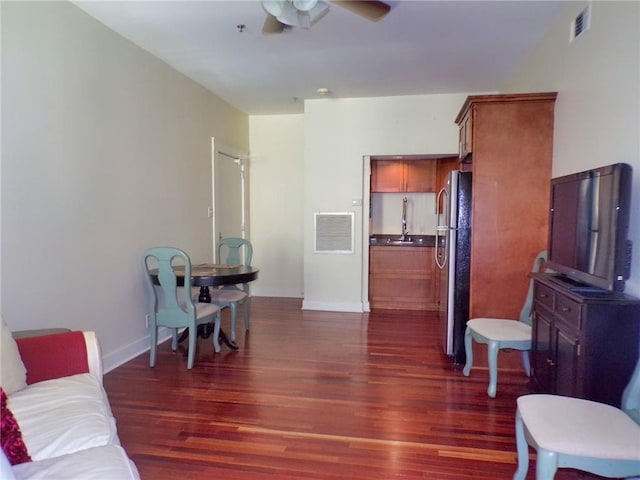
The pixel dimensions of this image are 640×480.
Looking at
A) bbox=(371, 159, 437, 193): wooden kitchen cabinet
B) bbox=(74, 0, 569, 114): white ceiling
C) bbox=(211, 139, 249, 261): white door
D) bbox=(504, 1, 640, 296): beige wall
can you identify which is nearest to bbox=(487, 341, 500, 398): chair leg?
bbox=(504, 1, 640, 296): beige wall

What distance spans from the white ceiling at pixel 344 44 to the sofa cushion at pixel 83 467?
106 inches

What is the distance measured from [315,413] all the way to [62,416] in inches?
55.8

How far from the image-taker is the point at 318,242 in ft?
17.0

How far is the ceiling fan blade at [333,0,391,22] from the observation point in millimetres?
2199

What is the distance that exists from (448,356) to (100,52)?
12.0 feet

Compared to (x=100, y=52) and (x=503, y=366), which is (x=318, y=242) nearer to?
(x=503, y=366)

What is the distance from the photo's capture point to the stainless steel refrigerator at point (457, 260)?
3246 mm

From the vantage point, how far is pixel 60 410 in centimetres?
153

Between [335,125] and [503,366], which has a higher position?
[335,125]

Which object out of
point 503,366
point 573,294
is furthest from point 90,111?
point 503,366

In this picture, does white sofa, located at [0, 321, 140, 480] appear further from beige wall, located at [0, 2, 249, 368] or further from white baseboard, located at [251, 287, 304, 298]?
white baseboard, located at [251, 287, 304, 298]

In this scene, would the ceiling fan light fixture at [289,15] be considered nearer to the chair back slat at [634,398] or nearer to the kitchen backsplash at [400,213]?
the chair back slat at [634,398]

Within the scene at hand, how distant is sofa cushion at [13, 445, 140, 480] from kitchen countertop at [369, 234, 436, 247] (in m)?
4.14

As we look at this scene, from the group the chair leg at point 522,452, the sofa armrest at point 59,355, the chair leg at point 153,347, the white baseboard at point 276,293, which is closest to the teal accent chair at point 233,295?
the chair leg at point 153,347
